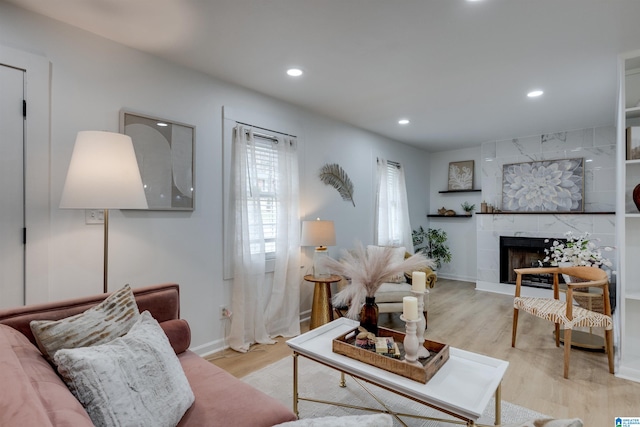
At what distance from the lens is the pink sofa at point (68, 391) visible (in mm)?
731

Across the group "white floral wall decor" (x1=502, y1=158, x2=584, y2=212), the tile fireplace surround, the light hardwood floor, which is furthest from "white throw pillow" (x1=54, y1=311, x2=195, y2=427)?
"white floral wall decor" (x1=502, y1=158, x2=584, y2=212)

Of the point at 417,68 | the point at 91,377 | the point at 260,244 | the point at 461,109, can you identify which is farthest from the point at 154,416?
the point at 461,109

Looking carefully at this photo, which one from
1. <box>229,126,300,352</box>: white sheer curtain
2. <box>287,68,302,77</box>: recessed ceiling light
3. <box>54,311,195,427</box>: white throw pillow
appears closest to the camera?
<box>54,311,195,427</box>: white throw pillow

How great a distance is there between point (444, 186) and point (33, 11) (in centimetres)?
599

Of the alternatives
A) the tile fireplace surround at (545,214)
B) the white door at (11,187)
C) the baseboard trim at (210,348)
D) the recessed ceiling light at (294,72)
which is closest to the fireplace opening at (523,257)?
the tile fireplace surround at (545,214)

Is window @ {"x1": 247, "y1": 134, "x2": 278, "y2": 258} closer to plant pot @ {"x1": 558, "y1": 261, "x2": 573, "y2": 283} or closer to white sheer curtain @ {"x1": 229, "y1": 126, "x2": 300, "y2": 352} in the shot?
white sheer curtain @ {"x1": 229, "y1": 126, "x2": 300, "y2": 352}

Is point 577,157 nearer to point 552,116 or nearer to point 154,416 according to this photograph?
point 552,116

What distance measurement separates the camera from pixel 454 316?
393 cm

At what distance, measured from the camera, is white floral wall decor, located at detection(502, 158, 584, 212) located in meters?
4.64

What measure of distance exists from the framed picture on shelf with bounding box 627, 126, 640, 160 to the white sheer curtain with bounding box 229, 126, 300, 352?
2819mm

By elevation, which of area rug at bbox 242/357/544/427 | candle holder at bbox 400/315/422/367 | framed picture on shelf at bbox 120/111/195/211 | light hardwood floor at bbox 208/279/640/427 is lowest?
light hardwood floor at bbox 208/279/640/427

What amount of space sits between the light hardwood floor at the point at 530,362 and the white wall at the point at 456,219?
1.66 metres

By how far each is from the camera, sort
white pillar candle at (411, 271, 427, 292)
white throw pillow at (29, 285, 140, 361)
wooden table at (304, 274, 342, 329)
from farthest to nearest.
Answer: wooden table at (304, 274, 342, 329), white pillar candle at (411, 271, 427, 292), white throw pillow at (29, 285, 140, 361)

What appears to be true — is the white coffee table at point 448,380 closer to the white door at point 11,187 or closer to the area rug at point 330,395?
the area rug at point 330,395
